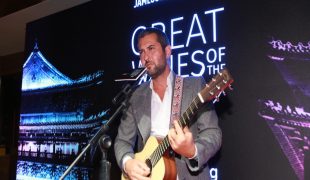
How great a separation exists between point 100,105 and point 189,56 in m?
1.26

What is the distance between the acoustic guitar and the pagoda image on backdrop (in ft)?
4.90

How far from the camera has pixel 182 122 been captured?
7.26ft

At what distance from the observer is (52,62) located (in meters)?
4.48

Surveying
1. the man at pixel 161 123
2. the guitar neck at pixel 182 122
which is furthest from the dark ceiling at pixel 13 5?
the guitar neck at pixel 182 122

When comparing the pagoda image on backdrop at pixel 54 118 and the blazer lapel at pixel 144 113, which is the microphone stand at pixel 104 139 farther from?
the pagoda image on backdrop at pixel 54 118

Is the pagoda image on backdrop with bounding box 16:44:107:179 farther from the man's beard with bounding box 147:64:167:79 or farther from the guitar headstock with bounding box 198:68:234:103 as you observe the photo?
the guitar headstock with bounding box 198:68:234:103

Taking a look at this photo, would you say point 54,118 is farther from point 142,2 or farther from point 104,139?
point 104,139

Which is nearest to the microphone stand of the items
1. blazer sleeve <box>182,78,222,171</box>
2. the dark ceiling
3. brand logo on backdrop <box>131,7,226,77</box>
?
blazer sleeve <box>182,78,222,171</box>

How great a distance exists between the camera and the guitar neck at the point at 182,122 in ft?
7.17

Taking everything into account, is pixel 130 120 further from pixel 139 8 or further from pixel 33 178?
pixel 33 178

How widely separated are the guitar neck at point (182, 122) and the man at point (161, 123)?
58 mm

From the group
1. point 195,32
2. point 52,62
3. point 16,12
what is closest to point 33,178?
point 52,62

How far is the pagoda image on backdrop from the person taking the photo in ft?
12.8

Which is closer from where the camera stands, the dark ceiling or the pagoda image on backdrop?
the pagoda image on backdrop
